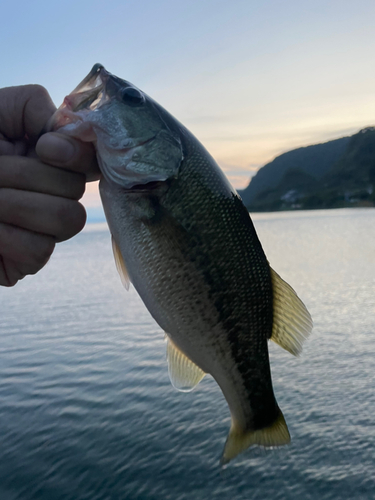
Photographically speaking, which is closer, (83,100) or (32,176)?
(32,176)

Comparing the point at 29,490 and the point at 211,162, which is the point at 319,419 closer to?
the point at 29,490

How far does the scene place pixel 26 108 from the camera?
9.14ft

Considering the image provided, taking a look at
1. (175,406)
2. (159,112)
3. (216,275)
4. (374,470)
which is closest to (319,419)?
(374,470)

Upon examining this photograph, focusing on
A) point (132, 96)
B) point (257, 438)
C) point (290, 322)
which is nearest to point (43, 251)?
point (132, 96)

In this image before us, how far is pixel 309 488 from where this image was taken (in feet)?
16.2

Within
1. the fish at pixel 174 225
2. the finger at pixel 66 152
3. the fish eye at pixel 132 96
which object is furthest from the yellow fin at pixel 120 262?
the fish eye at pixel 132 96

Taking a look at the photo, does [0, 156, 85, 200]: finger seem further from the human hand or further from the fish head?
the fish head

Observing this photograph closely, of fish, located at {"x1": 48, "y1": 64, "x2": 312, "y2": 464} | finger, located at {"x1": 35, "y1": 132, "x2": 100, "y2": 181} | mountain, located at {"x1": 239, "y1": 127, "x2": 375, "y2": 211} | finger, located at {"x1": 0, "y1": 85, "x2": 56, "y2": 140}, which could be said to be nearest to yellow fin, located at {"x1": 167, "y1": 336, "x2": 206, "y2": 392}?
fish, located at {"x1": 48, "y1": 64, "x2": 312, "y2": 464}

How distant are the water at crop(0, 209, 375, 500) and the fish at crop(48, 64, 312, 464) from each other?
2916mm

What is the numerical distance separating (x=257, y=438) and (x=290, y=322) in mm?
869

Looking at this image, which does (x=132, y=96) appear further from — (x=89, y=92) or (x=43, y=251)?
(x=43, y=251)

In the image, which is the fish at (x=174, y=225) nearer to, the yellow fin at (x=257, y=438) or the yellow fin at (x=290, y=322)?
the yellow fin at (x=290, y=322)

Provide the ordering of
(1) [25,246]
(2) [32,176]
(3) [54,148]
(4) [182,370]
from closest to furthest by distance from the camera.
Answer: (3) [54,148] < (2) [32,176] < (1) [25,246] < (4) [182,370]

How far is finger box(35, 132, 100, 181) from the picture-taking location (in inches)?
95.2
